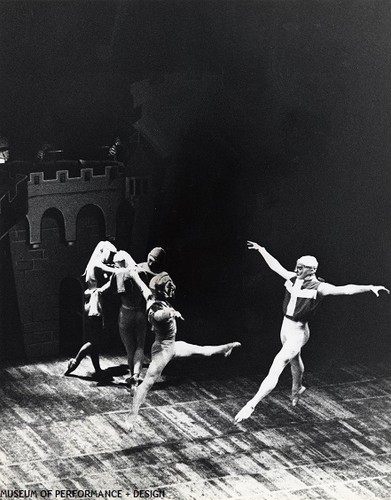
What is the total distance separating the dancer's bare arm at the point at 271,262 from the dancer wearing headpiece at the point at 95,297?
4.86ft

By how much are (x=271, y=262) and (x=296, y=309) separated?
56 cm

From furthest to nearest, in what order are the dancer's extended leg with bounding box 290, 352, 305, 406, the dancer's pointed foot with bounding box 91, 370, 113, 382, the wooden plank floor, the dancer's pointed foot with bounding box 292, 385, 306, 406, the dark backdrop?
the dancer's extended leg with bounding box 290, 352, 305, 406, the dancer's pointed foot with bounding box 292, 385, 306, 406, the dancer's pointed foot with bounding box 91, 370, 113, 382, the dark backdrop, the wooden plank floor

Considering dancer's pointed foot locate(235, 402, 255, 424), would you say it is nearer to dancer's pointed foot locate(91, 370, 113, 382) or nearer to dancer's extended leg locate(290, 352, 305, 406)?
dancer's extended leg locate(290, 352, 305, 406)

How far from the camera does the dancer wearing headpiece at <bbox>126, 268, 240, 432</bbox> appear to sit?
509 inches

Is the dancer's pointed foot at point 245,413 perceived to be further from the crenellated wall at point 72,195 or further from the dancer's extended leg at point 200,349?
the crenellated wall at point 72,195

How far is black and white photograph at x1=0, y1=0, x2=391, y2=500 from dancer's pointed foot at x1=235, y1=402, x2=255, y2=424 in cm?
3

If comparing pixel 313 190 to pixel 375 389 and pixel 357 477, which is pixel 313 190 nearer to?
pixel 375 389

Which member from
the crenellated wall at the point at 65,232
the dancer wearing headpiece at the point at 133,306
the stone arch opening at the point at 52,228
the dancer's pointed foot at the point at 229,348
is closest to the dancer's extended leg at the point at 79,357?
the crenellated wall at the point at 65,232

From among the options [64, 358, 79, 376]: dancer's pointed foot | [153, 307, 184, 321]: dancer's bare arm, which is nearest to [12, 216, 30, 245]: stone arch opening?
[64, 358, 79, 376]: dancer's pointed foot

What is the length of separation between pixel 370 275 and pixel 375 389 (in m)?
1.28

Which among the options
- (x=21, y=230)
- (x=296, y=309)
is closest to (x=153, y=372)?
(x=296, y=309)

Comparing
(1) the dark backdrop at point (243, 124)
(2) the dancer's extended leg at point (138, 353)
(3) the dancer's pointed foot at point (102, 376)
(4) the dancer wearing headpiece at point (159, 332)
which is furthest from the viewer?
(3) the dancer's pointed foot at point (102, 376)

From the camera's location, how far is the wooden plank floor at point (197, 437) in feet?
39.1

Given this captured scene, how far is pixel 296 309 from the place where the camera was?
43.9ft
